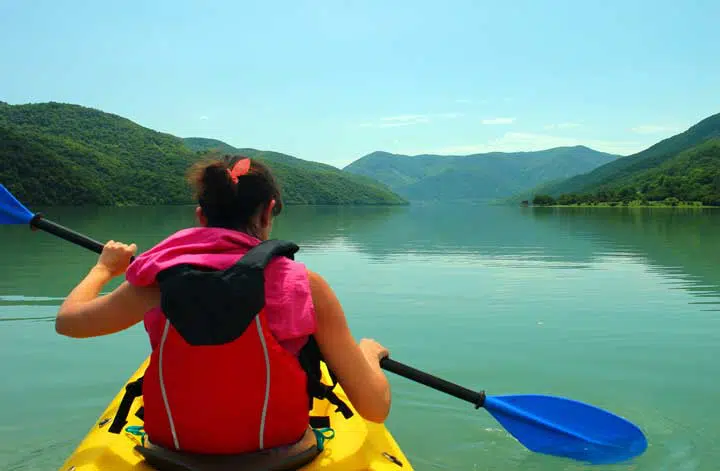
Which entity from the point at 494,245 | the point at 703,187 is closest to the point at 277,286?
the point at 494,245

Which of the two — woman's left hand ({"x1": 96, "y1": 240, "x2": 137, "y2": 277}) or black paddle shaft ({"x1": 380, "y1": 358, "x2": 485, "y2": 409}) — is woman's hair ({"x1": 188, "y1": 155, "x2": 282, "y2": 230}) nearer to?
woman's left hand ({"x1": 96, "y1": 240, "x2": 137, "y2": 277})

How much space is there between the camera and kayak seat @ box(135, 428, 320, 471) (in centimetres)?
225

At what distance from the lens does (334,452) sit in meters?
2.80

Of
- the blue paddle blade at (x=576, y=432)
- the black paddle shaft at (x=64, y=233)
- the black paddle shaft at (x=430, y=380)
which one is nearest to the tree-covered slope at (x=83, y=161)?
the black paddle shaft at (x=64, y=233)

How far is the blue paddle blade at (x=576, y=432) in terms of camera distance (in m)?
4.98

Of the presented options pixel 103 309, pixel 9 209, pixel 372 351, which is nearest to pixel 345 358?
pixel 372 351

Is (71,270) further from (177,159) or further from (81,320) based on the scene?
(177,159)

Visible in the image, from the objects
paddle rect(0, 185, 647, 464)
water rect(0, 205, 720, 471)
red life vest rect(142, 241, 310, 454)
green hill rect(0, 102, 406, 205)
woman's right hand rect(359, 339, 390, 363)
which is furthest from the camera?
green hill rect(0, 102, 406, 205)

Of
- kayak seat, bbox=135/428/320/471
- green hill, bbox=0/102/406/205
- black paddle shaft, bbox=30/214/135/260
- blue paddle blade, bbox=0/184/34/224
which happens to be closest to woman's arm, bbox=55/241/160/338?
kayak seat, bbox=135/428/320/471

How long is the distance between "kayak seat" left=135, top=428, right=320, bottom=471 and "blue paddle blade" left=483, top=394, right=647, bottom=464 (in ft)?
9.69

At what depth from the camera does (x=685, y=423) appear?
19.3 feet

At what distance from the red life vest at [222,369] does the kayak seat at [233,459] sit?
27 millimetres

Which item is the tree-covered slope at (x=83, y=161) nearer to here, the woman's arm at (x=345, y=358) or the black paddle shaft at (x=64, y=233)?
the black paddle shaft at (x=64, y=233)

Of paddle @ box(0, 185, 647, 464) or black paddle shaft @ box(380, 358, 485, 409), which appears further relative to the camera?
paddle @ box(0, 185, 647, 464)
